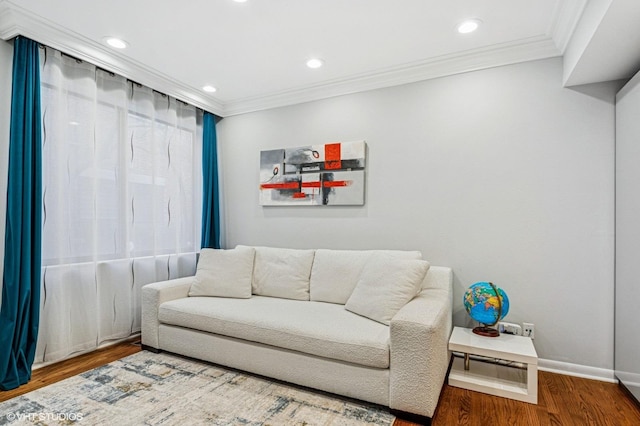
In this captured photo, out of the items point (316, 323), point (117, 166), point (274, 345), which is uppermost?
point (117, 166)

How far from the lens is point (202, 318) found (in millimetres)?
2578

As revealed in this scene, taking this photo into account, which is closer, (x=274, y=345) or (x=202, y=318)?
(x=274, y=345)

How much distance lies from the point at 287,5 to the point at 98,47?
1.66 metres

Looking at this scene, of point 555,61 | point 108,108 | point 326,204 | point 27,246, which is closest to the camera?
point 27,246

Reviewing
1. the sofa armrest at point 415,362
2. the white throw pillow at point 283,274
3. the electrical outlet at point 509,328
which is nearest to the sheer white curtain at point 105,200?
the white throw pillow at point 283,274

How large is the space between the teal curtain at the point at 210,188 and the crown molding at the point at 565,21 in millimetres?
3339

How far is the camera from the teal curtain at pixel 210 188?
3.84 m

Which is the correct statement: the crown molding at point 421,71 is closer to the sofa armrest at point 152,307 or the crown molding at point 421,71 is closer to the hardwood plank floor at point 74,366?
the sofa armrest at point 152,307

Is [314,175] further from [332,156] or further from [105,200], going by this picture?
[105,200]

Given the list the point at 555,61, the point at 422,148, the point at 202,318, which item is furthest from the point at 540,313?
the point at 202,318

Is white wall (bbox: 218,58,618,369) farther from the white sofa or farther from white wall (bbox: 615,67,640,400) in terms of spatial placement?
the white sofa

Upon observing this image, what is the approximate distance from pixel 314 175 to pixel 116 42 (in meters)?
1.97

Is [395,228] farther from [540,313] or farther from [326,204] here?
[540,313]

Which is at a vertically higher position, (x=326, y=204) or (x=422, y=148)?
(x=422, y=148)
